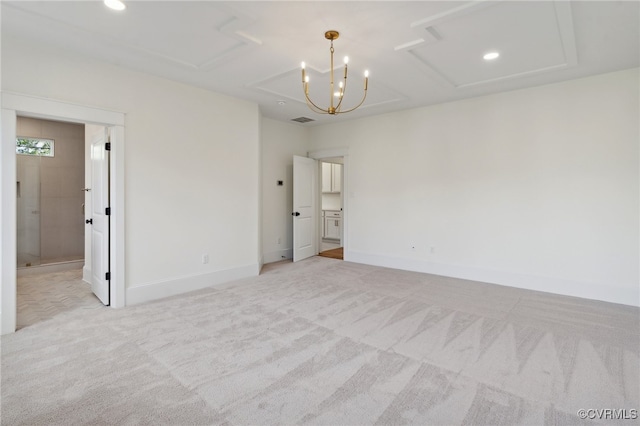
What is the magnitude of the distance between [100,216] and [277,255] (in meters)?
3.22

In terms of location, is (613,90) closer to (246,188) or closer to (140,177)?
(246,188)

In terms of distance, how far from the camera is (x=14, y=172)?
3039mm

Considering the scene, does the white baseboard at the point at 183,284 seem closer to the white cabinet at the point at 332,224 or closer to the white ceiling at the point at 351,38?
the white ceiling at the point at 351,38

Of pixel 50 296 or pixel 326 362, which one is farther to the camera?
pixel 50 296

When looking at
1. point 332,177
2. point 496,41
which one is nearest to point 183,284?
point 496,41

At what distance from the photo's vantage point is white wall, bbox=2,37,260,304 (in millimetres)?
3330

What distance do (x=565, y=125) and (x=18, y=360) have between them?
248 inches

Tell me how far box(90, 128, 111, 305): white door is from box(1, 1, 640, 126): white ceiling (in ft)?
3.72

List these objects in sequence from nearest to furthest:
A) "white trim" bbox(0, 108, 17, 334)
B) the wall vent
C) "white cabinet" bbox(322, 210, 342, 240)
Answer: "white trim" bbox(0, 108, 17, 334)
the wall vent
"white cabinet" bbox(322, 210, 342, 240)

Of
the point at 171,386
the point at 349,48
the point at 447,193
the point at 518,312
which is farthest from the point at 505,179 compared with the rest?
the point at 171,386

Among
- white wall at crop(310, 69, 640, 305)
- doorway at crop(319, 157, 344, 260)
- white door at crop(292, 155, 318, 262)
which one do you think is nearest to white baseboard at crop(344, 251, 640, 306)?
white wall at crop(310, 69, 640, 305)

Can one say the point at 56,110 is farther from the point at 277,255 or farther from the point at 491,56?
the point at 491,56

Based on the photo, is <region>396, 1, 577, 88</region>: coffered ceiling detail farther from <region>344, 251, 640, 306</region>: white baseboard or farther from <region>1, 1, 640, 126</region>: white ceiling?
<region>344, 251, 640, 306</region>: white baseboard

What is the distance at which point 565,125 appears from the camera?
4.18 meters
